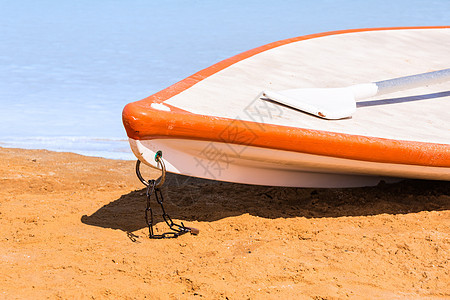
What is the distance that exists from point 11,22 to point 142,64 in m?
7.05

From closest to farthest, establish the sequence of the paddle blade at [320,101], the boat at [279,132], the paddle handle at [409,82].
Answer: the boat at [279,132] < the paddle blade at [320,101] < the paddle handle at [409,82]

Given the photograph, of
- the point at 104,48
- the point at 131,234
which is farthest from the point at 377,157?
the point at 104,48

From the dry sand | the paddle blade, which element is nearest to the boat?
the paddle blade

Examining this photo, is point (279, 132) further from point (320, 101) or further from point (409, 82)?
point (409, 82)

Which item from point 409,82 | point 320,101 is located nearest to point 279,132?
point 320,101

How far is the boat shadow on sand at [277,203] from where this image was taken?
3250 millimetres

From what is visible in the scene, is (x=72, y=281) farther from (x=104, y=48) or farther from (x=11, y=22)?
(x=11, y=22)

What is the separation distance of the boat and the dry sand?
0.23 m

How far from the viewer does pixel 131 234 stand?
9.98 ft

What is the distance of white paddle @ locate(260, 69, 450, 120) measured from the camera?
3217mm

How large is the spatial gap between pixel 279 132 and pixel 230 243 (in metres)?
0.62

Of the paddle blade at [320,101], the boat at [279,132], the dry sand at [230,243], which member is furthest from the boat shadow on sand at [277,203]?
the paddle blade at [320,101]

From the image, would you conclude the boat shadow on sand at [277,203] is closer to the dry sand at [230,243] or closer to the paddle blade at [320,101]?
the dry sand at [230,243]

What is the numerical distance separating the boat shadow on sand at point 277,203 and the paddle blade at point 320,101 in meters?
0.55
